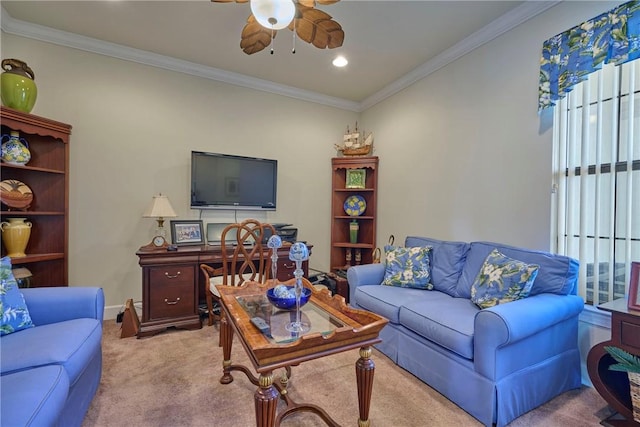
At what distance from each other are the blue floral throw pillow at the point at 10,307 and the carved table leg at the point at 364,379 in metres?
1.81

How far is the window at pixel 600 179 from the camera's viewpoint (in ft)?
5.92

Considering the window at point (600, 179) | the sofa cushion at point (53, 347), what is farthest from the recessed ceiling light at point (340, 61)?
the sofa cushion at point (53, 347)

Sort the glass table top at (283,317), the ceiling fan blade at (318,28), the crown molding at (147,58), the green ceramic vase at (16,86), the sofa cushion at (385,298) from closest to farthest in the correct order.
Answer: the glass table top at (283,317) < the ceiling fan blade at (318,28) < the sofa cushion at (385,298) < the green ceramic vase at (16,86) < the crown molding at (147,58)

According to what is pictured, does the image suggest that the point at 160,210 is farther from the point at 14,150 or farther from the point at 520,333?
the point at 520,333

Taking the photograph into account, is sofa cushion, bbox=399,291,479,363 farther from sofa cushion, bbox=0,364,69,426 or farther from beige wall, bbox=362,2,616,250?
sofa cushion, bbox=0,364,69,426

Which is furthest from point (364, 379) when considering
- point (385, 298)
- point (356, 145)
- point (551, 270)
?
point (356, 145)

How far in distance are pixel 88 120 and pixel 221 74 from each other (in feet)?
4.80

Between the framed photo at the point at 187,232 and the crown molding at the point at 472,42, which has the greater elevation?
the crown molding at the point at 472,42

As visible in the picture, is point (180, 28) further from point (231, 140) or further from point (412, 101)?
point (412, 101)

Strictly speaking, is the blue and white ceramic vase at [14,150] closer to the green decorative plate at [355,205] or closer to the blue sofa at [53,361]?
the blue sofa at [53,361]

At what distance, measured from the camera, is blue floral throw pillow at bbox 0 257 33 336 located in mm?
1485

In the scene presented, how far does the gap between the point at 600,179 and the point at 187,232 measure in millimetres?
3595

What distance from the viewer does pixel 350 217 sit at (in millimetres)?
4012

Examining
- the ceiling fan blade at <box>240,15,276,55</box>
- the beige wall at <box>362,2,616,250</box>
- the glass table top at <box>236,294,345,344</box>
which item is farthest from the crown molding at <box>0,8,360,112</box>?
the glass table top at <box>236,294,345,344</box>
